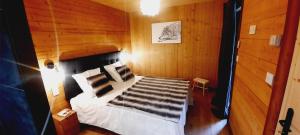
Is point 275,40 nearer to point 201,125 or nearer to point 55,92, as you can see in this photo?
point 201,125

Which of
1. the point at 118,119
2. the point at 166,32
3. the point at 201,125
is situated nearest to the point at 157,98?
the point at 118,119

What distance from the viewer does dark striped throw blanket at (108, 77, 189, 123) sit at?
1767mm

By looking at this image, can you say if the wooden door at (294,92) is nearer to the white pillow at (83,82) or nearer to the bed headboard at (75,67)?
the white pillow at (83,82)

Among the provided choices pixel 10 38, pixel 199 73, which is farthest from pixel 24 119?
pixel 199 73

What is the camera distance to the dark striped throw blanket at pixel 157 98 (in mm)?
1767

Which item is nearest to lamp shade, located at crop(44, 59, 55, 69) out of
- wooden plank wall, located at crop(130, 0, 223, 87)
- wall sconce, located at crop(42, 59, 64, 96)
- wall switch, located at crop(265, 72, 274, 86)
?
wall sconce, located at crop(42, 59, 64, 96)

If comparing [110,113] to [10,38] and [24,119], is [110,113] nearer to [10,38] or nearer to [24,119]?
[24,119]

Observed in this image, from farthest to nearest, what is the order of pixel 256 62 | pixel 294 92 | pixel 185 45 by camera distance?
1. pixel 185 45
2. pixel 256 62
3. pixel 294 92

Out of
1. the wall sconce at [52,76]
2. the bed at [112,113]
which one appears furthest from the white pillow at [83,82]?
the wall sconce at [52,76]

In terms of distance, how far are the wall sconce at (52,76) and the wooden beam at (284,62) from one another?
264 cm

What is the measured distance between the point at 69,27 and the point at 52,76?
91cm

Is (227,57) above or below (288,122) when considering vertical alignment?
above

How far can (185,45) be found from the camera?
3666mm

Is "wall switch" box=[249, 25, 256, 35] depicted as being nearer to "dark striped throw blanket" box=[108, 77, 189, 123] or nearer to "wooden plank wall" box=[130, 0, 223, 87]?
"dark striped throw blanket" box=[108, 77, 189, 123]
